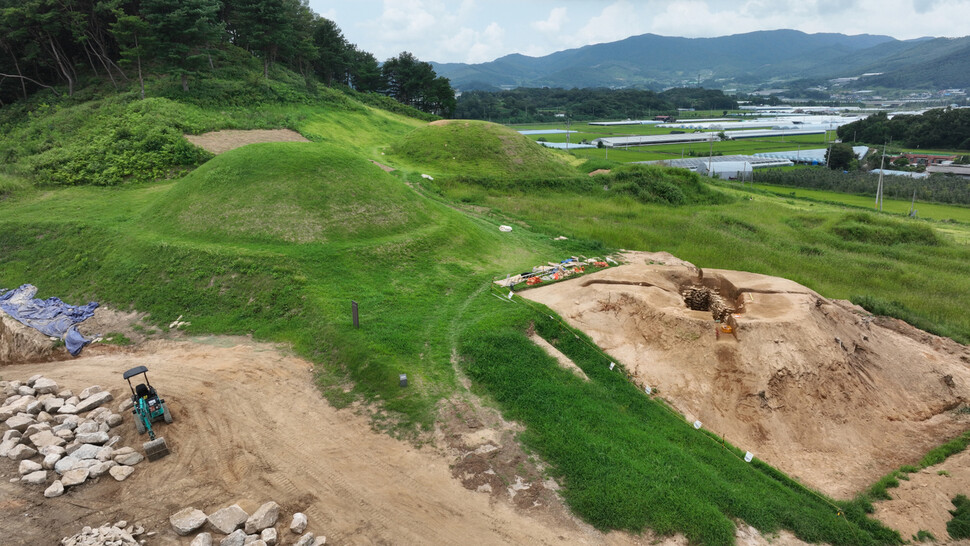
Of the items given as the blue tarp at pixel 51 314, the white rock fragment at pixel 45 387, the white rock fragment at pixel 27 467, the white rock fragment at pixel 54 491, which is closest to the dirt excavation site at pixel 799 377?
the white rock fragment at pixel 54 491

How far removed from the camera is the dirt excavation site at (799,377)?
12641 mm

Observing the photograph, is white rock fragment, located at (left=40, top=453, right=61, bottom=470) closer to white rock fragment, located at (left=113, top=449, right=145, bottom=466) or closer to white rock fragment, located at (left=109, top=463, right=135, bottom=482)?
white rock fragment, located at (left=113, top=449, right=145, bottom=466)

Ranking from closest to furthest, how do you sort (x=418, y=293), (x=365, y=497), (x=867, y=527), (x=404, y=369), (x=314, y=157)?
(x=365, y=497), (x=867, y=527), (x=404, y=369), (x=418, y=293), (x=314, y=157)

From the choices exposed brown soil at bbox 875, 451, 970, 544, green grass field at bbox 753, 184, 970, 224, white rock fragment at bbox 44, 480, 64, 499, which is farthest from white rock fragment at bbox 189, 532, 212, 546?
green grass field at bbox 753, 184, 970, 224

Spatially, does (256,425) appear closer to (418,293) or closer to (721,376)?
(418,293)

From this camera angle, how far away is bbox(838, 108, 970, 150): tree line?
6719 cm

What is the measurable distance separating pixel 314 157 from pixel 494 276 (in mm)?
10715

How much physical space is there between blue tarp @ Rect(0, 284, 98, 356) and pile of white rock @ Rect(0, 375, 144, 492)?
2.13 m

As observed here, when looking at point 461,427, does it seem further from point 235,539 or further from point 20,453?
point 20,453

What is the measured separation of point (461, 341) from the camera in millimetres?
14211

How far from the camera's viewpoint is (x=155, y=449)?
33.8ft

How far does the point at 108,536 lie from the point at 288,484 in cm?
298

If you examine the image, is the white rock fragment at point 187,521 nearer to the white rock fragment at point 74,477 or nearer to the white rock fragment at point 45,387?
the white rock fragment at point 74,477

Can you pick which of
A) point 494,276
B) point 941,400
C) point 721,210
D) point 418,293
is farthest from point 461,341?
point 721,210
